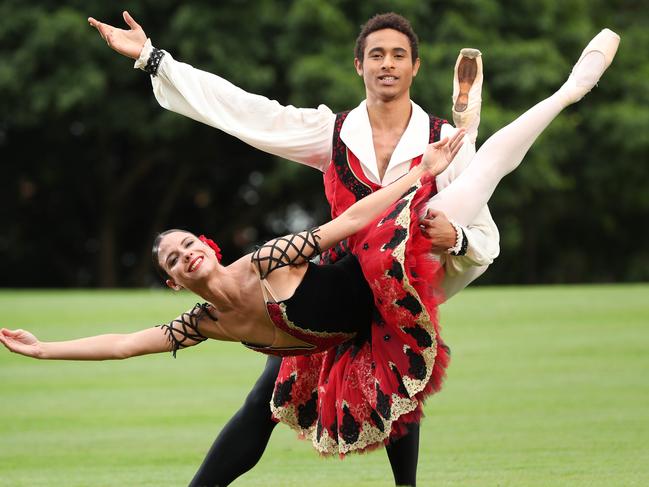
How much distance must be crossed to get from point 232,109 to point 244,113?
0.05m

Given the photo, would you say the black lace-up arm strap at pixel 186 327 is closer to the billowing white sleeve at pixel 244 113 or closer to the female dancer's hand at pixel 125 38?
the billowing white sleeve at pixel 244 113

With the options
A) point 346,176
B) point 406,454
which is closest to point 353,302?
point 346,176

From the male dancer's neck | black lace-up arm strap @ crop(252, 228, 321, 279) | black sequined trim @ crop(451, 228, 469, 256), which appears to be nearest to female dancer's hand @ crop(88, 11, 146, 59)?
the male dancer's neck

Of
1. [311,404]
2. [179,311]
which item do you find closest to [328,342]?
[311,404]

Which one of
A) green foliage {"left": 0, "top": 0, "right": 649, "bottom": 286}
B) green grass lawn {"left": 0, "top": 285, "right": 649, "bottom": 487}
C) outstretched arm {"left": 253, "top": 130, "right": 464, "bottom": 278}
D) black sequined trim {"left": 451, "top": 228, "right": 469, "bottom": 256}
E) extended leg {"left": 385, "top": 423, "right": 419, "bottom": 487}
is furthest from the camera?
green foliage {"left": 0, "top": 0, "right": 649, "bottom": 286}

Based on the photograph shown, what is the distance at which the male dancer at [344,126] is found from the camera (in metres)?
4.95

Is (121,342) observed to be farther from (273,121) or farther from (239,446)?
(273,121)

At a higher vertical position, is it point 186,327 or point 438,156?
point 438,156

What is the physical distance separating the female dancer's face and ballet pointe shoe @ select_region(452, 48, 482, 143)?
1215 millimetres

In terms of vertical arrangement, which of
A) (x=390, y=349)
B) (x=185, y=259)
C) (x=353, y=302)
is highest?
(x=185, y=259)

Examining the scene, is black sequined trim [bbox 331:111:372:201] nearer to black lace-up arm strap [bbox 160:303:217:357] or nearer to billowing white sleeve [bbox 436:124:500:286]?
billowing white sleeve [bbox 436:124:500:286]

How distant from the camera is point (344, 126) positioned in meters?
5.06

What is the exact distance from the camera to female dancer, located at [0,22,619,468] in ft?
14.9

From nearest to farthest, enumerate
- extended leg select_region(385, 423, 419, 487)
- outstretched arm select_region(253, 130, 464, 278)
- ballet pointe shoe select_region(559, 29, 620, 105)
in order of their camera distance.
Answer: outstretched arm select_region(253, 130, 464, 278) → extended leg select_region(385, 423, 419, 487) → ballet pointe shoe select_region(559, 29, 620, 105)
